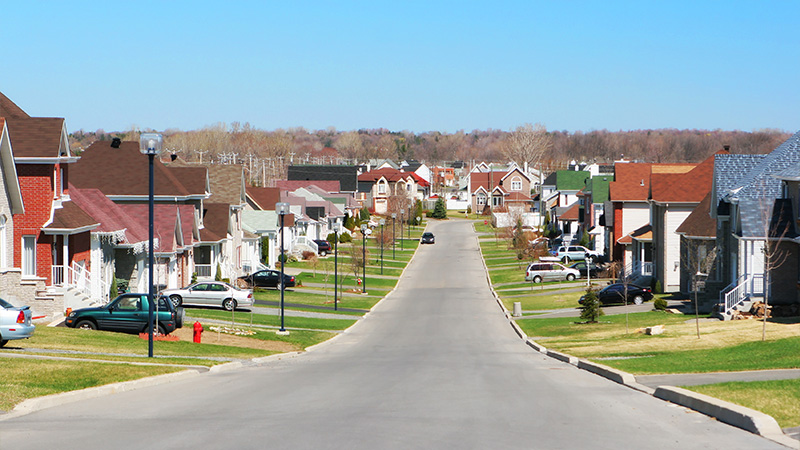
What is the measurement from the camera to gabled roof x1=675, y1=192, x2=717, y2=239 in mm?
45128

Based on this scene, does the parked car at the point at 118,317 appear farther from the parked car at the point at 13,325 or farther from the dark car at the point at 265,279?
the dark car at the point at 265,279

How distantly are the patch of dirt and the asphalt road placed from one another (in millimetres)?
3957

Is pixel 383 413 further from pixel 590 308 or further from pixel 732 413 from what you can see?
pixel 590 308

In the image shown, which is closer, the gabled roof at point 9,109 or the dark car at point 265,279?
the gabled roof at point 9,109

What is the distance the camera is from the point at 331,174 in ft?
479

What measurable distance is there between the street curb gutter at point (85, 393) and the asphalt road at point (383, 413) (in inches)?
10.5

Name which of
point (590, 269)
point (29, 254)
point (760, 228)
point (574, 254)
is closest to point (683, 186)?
point (590, 269)

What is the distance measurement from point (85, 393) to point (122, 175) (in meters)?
36.8

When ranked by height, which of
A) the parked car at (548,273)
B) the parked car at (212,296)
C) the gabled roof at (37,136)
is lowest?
the parked car at (548,273)

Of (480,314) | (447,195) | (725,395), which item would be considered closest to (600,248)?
(480,314)

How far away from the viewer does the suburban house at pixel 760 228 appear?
1393 inches

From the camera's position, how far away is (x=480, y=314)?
49281 mm

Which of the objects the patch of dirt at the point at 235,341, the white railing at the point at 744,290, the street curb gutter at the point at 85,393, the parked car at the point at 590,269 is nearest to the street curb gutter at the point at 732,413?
the street curb gutter at the point at 85,393

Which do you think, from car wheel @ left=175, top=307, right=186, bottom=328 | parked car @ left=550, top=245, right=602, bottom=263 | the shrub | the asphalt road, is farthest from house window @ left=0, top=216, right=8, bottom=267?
parked car @ left=550, top=245, right=602, bottom=263
